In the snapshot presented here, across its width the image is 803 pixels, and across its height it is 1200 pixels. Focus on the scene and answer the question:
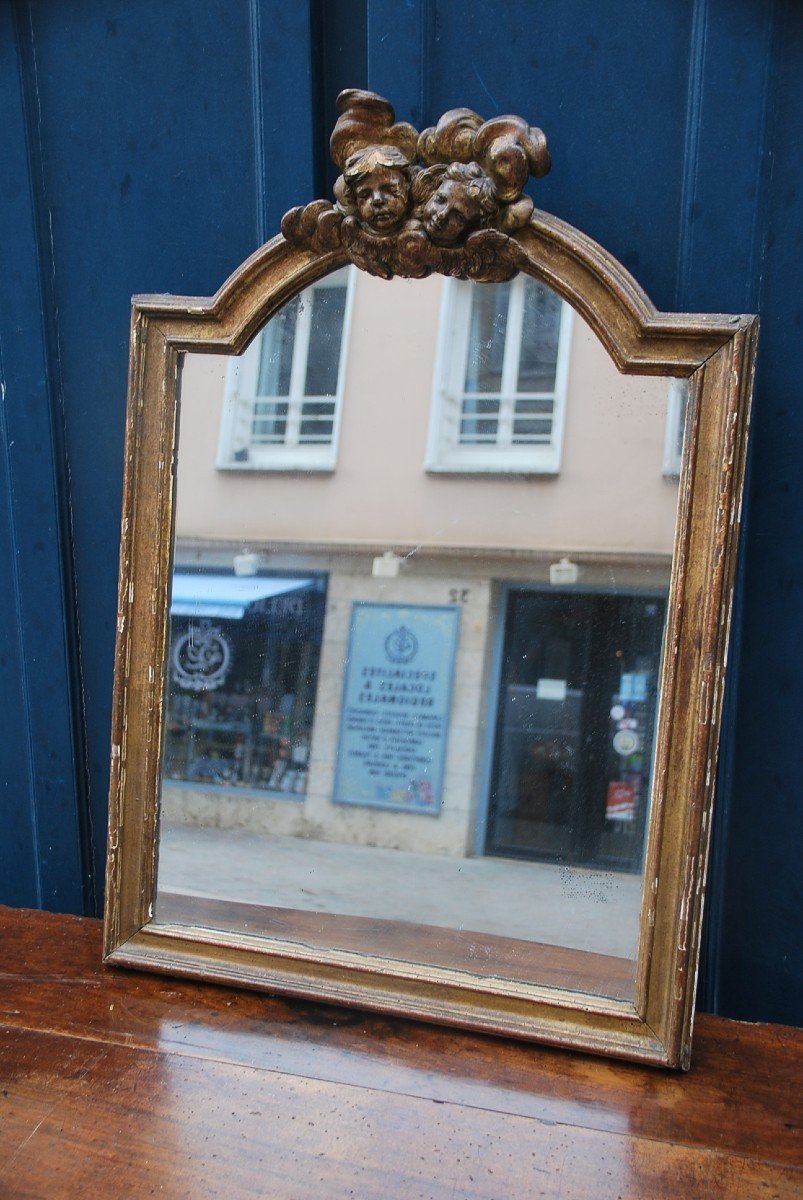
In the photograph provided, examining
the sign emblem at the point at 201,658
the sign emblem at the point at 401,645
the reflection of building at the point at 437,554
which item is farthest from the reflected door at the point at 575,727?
the sign emblem at the point at 201,658

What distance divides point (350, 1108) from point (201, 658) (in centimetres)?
57

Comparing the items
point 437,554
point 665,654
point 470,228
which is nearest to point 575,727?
point 665,654

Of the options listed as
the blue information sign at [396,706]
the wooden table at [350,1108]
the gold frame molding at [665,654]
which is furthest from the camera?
the blue information sign at [396,706]

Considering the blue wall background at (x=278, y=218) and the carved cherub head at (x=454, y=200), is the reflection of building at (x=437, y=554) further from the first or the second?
the blue wall background at (x=278, y=218)

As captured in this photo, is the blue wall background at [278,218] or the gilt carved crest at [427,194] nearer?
the gilt carved crest at [427,194]

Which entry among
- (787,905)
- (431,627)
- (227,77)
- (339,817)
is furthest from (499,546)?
(227,77)

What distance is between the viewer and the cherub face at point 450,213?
1.16 meters

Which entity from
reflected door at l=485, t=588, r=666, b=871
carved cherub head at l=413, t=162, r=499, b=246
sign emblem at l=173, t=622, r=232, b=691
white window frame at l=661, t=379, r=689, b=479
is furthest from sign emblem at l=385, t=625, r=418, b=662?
carved cherub head at l=413, t=162, r=499, b=246

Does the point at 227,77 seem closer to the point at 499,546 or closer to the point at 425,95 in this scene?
the point at 425,95

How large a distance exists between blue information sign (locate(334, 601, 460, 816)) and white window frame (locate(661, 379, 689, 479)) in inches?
12.0

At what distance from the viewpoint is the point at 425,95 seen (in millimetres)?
1342

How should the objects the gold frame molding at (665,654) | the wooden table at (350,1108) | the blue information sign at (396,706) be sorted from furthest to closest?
the blue information sign at (396,706) < the gold frame molding at (665,654) < the wooden table at (350,1108)

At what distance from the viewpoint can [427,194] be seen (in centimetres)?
118

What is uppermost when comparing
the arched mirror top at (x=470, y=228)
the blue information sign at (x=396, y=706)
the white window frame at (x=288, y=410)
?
the arched mirror top at (x=470, y=228)
